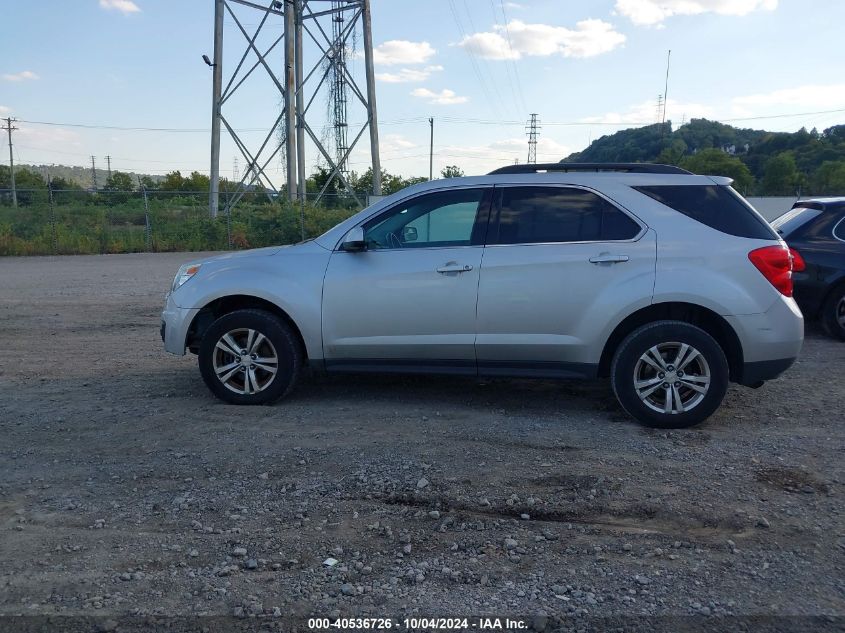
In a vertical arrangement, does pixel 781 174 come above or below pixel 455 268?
above

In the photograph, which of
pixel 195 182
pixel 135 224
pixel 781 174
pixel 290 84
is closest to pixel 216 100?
pixel 290 84

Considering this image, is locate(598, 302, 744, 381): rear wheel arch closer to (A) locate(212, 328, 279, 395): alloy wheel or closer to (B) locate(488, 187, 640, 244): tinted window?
(B) locate(488, 187, 640, 244): tinted window

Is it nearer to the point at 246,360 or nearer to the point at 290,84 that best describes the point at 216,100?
the point at 290,84

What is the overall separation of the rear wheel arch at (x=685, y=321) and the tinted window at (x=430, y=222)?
1354 mm

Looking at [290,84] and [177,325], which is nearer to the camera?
[177,325]

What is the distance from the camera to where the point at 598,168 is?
6.00 m

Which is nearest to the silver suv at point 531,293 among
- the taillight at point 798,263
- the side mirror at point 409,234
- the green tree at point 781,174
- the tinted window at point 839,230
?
the side mirror at point 409,234

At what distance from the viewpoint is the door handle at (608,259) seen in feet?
18.3

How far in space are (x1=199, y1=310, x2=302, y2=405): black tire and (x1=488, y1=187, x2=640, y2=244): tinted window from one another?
1.83 metres

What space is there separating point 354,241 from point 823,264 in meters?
6.01

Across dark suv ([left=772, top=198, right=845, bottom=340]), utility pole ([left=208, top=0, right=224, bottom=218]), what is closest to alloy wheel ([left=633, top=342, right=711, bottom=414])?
dark suv ([left=772, top=198, right=845, bottom=340])

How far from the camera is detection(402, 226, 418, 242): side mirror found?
598cm

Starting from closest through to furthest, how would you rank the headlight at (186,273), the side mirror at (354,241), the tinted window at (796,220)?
the side mirror at (354,241) < the headlight at (186,273) < the tinted window at (796,220)

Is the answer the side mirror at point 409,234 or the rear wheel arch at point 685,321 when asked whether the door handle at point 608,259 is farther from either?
the side mirror at point 409,234
